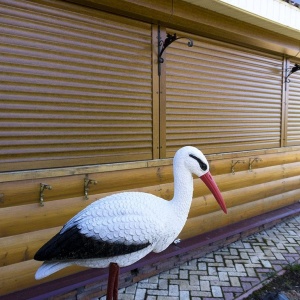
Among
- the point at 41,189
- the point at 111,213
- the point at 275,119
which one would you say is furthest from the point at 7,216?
the point at 275,119

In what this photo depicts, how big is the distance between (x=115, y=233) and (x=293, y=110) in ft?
17.2

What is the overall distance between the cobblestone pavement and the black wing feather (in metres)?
1.64

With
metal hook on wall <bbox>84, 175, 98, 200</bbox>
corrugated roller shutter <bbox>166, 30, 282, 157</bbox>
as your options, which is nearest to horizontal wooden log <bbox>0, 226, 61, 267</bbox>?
metal hook on wall <bbox>84, 175, 98, 200</bbox>

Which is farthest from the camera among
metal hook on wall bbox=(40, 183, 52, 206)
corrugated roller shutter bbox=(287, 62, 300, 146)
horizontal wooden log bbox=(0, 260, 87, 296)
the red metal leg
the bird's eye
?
corrugated roller shutter bbox=(287, 62, 300, 146)

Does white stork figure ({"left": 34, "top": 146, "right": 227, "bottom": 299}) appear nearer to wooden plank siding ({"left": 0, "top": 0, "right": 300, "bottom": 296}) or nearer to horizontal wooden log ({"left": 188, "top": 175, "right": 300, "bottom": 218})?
wooden plank siding ({"left": 0, "top": 0, "right": 300, "bottom": 296})

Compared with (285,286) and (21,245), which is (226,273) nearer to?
(285,286)

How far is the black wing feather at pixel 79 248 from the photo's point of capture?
1691 millimetres

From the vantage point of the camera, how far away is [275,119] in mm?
5203

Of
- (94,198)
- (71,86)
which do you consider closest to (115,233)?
(94,198)

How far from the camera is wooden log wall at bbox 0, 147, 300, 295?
254 cm

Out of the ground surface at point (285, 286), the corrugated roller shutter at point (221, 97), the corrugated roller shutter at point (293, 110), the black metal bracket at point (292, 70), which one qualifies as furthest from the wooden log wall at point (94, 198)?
the black metal bracket at point (292, 70)

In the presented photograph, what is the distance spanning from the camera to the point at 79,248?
169cm

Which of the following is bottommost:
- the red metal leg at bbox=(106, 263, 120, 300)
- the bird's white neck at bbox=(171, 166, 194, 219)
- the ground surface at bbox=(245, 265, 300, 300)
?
the ground surface at bbox=(245, 265, 300, 300)

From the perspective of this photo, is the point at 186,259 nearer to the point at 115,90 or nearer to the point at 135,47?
the point at 115,90
